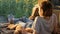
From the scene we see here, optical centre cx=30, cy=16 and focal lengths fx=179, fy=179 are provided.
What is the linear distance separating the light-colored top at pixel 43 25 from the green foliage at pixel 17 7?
111 centimetres

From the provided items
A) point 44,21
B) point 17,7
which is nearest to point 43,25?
point 44,21

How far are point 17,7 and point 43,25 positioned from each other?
3.91 feet

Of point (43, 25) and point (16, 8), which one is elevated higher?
point (16, 8)

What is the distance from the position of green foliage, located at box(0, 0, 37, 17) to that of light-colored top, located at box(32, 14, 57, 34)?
1.11 meters

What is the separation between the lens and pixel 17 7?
10.1 feet

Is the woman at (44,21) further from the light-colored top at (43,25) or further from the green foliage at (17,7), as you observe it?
the green foliage at (17,7)

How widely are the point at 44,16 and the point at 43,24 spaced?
0.29 feet

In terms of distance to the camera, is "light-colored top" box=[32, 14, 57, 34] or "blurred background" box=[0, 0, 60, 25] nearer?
"light-colored top" box=[32, 14, 57, 34]

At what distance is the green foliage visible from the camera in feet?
10.0

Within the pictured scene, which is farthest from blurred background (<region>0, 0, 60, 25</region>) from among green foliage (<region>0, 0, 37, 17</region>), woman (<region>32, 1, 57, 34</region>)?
woman (<region>32, 1, 57, 34</region>)

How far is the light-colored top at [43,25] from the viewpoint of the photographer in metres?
1.95

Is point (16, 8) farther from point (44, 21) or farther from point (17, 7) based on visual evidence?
point (44, 21)

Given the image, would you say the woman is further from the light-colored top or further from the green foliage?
the green foliage

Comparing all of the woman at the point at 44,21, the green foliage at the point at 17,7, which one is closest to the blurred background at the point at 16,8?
the green foliage at the point at 17,7
